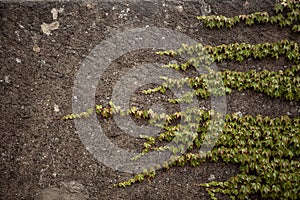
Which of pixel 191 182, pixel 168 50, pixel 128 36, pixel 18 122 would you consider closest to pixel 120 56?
pixel 128 36

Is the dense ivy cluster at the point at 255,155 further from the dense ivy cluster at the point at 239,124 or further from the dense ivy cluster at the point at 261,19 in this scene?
the dense ivy cluster at the point at 261,19

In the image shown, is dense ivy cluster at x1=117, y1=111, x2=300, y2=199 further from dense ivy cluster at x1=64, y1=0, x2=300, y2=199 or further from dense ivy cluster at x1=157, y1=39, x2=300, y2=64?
dense ivy cluster at x1=157, y1=39, x2=300, y2=64

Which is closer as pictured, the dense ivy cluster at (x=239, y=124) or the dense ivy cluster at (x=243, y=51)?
the dense ivy cluster at (x=239, y=124)

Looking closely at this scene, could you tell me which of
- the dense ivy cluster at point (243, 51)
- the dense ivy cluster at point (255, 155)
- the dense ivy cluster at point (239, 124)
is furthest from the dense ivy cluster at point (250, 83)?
the dense ivy cluster at point (255, 155)

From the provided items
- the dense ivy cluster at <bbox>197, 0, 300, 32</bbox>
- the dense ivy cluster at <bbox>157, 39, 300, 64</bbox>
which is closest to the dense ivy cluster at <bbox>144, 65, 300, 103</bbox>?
the dense ivy cluster at <bbox>157, 39, 300, 64</bbox>

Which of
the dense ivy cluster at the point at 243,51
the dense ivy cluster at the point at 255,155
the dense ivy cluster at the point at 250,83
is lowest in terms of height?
the dense ivy cluster at the point at 255,155

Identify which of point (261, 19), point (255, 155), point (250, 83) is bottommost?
point (255, 155)

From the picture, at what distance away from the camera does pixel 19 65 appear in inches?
149

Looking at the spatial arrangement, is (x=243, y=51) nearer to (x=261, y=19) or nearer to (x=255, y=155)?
(x=261, y=19)

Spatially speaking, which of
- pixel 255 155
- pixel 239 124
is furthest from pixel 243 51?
pixel 255 155

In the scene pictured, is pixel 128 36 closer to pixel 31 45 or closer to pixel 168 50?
pixel 168 50

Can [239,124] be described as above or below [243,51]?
below

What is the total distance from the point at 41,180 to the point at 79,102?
0.93 m

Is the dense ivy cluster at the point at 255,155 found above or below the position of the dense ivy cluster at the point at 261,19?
below
